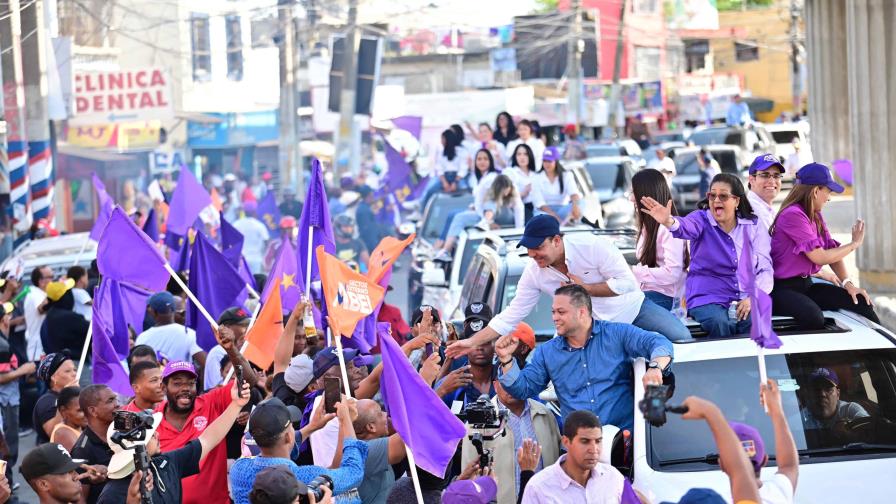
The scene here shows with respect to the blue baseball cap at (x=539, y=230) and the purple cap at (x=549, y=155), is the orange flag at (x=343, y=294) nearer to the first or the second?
the blue baseball cap at (x=539, y=230)

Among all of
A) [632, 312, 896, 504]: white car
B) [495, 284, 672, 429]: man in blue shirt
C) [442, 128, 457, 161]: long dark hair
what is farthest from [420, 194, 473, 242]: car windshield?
[632, 312, 896, 504]: white car

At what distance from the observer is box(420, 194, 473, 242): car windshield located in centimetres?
1941

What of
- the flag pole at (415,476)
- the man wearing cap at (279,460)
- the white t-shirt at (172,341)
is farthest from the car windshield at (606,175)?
the man wearing cap at (279,460)

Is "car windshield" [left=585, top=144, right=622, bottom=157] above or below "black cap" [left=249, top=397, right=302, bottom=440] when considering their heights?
above

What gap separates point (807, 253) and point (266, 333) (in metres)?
3.43

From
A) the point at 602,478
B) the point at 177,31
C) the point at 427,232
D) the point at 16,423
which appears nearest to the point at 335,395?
the point at 602,478

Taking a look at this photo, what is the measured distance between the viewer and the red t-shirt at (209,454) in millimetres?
7812

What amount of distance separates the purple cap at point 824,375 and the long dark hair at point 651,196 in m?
1.56

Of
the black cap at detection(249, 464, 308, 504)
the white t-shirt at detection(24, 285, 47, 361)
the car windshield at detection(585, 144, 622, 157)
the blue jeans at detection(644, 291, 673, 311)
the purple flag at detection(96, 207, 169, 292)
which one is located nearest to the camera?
the black cap at detection(249, 464, 308, 504)

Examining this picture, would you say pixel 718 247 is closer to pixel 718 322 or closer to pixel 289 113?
pixel 718 322

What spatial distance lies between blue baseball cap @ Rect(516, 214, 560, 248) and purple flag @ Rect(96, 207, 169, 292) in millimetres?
3144

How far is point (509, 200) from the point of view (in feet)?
52.4

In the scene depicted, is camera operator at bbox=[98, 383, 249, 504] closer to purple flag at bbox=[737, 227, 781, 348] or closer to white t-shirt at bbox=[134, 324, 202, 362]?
purple flag at bbox=[737, 227, 781, 348]

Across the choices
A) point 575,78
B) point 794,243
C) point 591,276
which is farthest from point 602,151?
point 591,276
